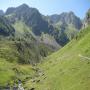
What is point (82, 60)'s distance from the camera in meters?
169

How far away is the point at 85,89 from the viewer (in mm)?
109062

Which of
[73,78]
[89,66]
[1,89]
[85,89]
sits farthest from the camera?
[1,89]

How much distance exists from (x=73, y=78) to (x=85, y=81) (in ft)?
47.2

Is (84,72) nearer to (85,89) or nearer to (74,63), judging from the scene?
(85,89)

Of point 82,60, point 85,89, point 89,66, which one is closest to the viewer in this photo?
point 85,89

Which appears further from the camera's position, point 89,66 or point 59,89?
point 89,66

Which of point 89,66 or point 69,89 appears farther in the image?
point 89,66

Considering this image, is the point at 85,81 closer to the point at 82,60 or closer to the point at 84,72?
the point at 84,72

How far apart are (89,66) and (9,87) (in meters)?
68.7

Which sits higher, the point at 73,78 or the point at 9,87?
the point at 73,78

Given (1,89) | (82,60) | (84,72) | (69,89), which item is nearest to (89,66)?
(84,72)

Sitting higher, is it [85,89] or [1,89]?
[85,89]

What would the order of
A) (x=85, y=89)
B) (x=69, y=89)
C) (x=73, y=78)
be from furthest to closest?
(x=73, y=78), (x=69, y=89), (x=85, y=89)

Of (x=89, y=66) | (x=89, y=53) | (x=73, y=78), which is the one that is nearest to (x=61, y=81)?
(x=73, y=78)
